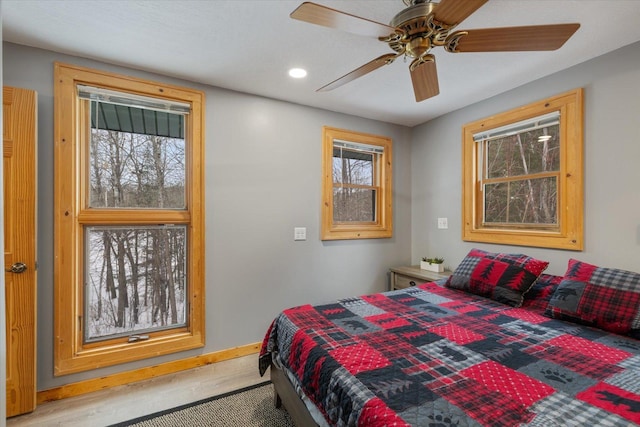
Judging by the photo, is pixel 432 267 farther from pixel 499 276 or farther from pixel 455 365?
pixel 455 365

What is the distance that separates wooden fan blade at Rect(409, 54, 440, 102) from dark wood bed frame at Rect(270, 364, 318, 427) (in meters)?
1.88

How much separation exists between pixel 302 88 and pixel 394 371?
7.65 ft

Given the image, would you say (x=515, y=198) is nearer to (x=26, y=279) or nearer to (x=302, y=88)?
(x=302, y=88)

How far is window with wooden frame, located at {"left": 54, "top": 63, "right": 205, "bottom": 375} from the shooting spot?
2086 mm

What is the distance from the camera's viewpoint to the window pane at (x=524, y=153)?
2.44m

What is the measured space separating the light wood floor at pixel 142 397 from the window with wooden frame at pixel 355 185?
1.53 metres

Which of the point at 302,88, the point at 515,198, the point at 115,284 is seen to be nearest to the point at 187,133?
the point at 302,88

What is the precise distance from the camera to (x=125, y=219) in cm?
229

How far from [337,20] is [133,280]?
7.92 ft

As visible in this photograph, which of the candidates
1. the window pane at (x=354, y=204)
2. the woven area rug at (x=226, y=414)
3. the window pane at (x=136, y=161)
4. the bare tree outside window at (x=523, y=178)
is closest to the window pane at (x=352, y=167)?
the window pane at (x=354, y=204)

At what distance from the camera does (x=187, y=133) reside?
2.57 metres

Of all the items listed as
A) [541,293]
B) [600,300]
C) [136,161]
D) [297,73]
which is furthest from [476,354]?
[136,161]

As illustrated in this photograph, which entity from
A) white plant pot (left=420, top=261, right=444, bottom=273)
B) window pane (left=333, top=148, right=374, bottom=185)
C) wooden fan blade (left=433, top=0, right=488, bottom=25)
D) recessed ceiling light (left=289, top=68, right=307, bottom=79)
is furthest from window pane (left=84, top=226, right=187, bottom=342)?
white plant pot (left=420, top=261, right=444, bottom=273)

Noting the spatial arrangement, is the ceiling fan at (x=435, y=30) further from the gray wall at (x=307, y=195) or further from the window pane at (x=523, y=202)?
the window pane at (x=523, y=202)
